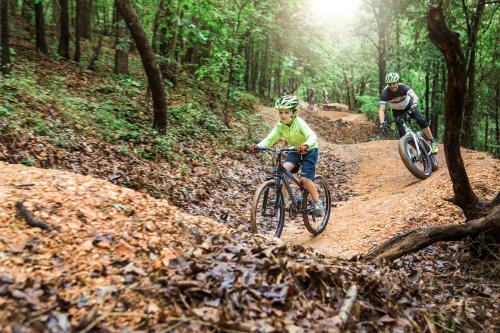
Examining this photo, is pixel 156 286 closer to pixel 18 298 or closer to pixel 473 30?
pixel 18 298

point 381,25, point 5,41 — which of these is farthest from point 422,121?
point 381,25

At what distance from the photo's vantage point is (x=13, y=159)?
23.8ft

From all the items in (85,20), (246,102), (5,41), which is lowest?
(246,102)

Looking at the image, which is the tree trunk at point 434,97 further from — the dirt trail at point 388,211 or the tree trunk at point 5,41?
the tree trunk at point 5,41

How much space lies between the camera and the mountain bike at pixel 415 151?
10.0m

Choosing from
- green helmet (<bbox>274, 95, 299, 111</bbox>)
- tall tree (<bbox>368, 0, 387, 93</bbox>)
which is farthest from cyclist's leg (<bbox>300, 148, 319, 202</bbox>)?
tall tree (<bbox>368, 0, 387, 93</bbox>)

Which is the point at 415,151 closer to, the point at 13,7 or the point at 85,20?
the point at 85,20

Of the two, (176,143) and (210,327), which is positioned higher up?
(176,143)

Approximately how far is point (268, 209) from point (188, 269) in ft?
11.4

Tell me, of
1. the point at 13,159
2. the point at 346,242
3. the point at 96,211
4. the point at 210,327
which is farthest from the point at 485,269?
the point at 13,159

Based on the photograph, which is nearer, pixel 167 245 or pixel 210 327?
pixel 210 327

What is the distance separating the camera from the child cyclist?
6695 millimetres

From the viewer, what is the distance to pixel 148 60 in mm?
10195

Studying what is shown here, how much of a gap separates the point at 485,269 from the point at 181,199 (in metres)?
5.59
